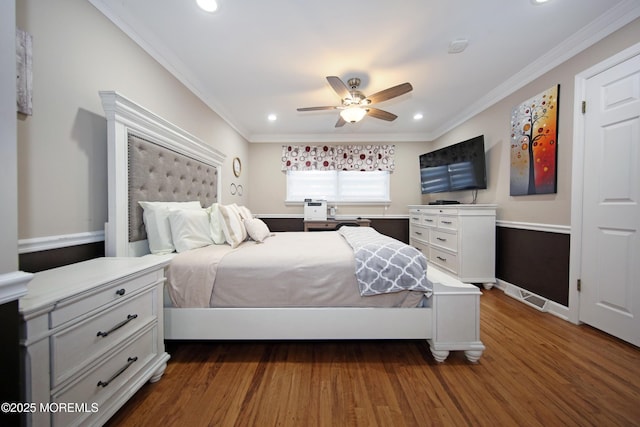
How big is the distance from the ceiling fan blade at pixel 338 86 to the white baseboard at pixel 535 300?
2.77 m

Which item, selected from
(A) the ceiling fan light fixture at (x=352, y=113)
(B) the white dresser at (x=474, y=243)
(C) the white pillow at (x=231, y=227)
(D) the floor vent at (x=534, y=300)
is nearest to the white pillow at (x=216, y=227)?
(C) the white pillow at (x=231, y=227)

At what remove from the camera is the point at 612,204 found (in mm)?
1717

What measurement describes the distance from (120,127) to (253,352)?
170 centimetres

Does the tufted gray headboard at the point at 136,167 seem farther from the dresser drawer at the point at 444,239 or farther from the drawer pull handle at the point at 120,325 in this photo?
the dresser drawer at the point at 444,239

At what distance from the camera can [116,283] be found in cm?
101

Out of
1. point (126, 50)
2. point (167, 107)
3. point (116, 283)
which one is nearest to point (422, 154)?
point (167, 107)

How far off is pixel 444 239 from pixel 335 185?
210cm

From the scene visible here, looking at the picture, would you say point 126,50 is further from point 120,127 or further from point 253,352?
point 253,352

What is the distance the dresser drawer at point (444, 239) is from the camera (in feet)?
9.42

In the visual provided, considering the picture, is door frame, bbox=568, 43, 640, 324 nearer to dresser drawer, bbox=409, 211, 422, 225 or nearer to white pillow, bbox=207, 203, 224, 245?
dresser drawer, bbox=409, 211, 422, 225

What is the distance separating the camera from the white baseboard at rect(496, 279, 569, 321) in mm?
2055

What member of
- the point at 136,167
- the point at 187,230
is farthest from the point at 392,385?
the point at 136,167

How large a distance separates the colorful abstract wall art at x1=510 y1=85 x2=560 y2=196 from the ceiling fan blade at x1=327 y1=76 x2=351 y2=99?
1895mm

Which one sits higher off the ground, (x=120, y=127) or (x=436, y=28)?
(x=436, y=28)
